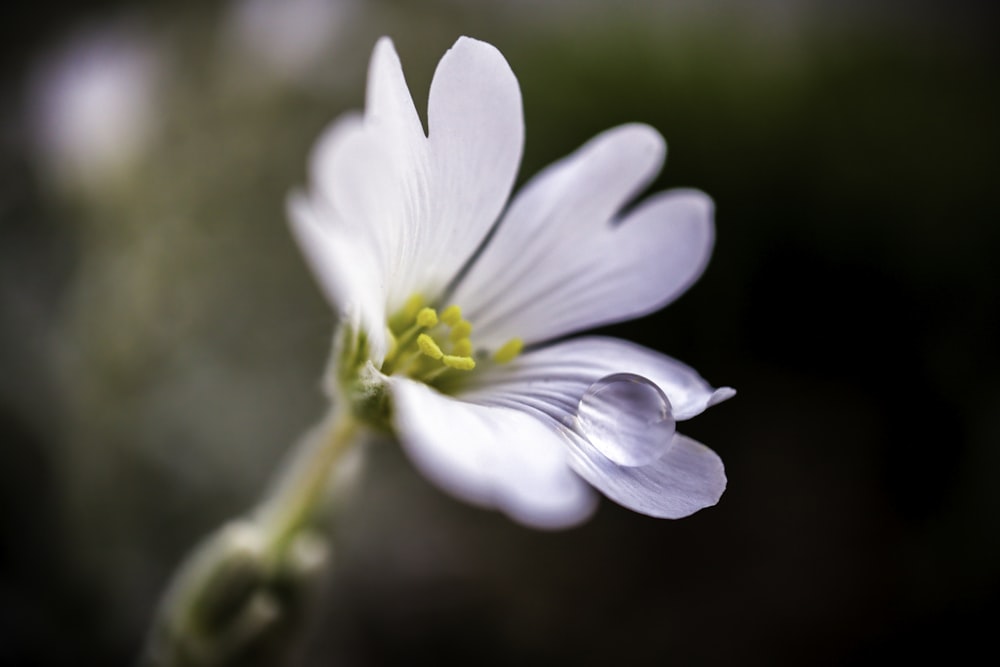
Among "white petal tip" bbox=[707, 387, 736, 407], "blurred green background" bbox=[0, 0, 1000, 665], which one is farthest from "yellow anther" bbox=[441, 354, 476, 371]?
"blurred green background" bbox=[0, 0, 1000, 665]

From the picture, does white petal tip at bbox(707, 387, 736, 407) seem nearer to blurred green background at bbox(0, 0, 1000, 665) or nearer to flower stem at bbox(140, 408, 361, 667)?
flower stem at bbox(140, 408, 361, 667)

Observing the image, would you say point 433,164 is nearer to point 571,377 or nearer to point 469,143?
point 469,143

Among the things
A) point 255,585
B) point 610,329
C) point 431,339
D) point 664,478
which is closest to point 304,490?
point 255,585

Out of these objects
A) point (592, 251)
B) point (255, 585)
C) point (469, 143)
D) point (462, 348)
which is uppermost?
point (469, 143)

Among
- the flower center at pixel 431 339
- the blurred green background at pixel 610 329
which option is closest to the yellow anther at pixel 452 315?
the flower center at pixel 431 339

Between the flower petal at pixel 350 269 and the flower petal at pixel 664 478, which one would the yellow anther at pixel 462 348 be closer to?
the flower petal at pixel 350 269

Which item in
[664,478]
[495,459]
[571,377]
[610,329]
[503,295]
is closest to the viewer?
[495,459]
